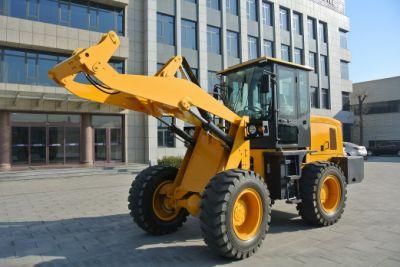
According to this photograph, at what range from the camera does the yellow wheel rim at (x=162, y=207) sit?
22.1ft

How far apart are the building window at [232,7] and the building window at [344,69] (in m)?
18.0

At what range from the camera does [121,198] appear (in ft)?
37.1

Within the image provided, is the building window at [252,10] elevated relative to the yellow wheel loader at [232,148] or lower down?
elevated

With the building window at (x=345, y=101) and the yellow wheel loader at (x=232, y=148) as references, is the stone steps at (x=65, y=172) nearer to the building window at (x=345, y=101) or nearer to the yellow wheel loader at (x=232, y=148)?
the yellow wheel loader at (x=232, y=148)

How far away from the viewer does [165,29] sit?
26.7 m

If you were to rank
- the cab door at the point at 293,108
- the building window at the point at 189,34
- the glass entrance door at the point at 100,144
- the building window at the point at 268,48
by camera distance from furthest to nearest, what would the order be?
1. the building window at the point at 268,48
2. the building window at the point at 189,34
3. the glass entrance door at the point at 100,144
4. the cab door at the point at 293,108

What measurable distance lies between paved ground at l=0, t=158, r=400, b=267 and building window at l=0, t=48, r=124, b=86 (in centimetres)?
1308

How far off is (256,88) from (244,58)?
2504cm

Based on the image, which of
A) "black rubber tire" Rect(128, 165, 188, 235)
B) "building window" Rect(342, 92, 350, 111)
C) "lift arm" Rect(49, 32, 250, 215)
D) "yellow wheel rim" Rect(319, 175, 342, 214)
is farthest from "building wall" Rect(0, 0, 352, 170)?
"yellow wheel rim" Rect(319, 175, 342, 214)

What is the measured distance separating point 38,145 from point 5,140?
1.91 meters

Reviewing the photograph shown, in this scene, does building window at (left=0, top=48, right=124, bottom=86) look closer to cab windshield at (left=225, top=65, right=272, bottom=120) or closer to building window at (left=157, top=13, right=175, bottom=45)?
building window at (left=157, top=13, right=175, bottom=45)

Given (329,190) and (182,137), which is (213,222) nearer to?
(182,137)

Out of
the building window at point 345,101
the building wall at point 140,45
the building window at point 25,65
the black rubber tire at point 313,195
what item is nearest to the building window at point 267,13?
the building wall at point 140,45

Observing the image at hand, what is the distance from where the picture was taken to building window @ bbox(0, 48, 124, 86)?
2044 centimetres
